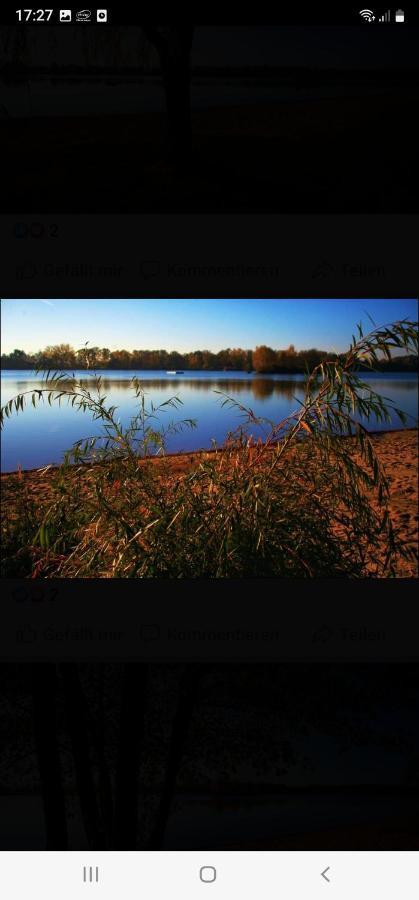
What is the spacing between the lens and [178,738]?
1.41 m

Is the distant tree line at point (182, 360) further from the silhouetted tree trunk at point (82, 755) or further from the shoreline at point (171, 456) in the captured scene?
the silhouetted tree trunk at point (82, 755)

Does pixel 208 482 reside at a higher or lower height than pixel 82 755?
higher

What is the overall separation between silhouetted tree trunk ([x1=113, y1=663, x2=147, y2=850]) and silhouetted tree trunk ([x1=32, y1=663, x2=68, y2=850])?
5.6 inches

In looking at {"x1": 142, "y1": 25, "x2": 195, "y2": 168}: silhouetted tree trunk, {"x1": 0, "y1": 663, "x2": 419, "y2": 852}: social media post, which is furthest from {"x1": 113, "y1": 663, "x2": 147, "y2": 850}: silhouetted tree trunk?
{"x1": 142, "y1": 25, "x2": 195, "y2": 168}: silhouetted tree trunk

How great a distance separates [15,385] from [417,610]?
3.70ft

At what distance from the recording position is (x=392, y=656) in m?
1.13

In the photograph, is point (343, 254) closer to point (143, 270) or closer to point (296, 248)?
point (296, 248)

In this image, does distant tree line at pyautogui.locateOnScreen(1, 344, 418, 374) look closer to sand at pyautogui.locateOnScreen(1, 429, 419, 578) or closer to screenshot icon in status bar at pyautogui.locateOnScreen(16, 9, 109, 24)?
sand at pyautogui.locateOnScreen(1, 429, 419, 578)

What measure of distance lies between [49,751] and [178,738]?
Answer: 34 cm

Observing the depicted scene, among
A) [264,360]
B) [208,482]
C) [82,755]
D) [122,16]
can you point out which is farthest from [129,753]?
[122,16]

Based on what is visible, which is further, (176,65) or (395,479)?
(395,479)

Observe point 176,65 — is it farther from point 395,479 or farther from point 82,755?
point 82,755

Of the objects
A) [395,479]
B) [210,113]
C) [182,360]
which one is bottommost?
[395,479]
